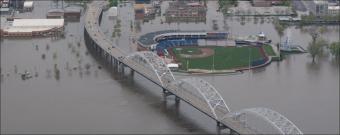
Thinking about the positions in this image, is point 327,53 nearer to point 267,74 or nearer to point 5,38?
point 267,74

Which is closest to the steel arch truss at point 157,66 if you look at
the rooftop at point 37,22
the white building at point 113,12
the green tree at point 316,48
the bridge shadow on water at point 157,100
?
the bridge shadow on water at point 157,100

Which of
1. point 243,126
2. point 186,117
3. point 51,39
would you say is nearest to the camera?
point 243,126

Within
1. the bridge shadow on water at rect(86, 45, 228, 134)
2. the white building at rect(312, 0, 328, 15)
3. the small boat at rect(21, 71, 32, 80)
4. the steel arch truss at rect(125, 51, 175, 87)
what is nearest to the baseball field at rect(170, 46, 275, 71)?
the steel arch truss at rect(125, 51, 175, 87)

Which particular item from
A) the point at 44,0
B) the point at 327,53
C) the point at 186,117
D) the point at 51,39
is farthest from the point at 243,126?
the point at 44,0

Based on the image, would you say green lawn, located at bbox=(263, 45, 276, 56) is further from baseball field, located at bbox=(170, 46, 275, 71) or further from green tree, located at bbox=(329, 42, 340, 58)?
green tree, located at bbox=(329, 42, 340, 58)

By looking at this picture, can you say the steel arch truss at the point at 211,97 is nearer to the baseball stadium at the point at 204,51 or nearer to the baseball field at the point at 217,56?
the baseball stadium at the point at 204,51
